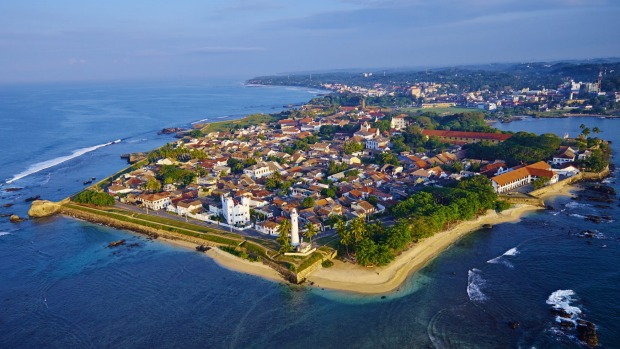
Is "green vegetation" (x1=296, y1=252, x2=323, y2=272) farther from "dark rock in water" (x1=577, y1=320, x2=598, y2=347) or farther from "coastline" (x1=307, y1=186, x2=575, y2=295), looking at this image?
"dark rock in water" (x1=577, y1=320, x2=598, y2=347)

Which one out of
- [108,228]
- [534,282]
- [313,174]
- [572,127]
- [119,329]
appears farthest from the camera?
[572,127]

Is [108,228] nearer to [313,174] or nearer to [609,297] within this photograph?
[313,174]

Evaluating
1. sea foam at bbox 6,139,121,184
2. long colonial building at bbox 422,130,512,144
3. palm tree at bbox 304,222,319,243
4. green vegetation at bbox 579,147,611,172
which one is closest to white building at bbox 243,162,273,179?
palm tree at bbox 304,222,319,243

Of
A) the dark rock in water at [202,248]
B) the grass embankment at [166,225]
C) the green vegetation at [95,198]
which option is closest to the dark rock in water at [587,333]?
the grass embankment at [166,225]

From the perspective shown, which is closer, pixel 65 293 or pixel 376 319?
pixel 376 319

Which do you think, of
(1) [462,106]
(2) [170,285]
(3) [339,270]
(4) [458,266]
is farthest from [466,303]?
(1) [462,106]

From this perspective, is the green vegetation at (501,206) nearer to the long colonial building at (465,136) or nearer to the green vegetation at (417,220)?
the green vegetation at (417,220)

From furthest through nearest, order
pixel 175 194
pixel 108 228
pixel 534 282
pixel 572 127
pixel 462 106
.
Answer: pixel 462 106, pixel 572 127, pixel 175 194, pixel 108 228, pixel 534 282

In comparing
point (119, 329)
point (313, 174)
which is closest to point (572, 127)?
point (313, 174)
